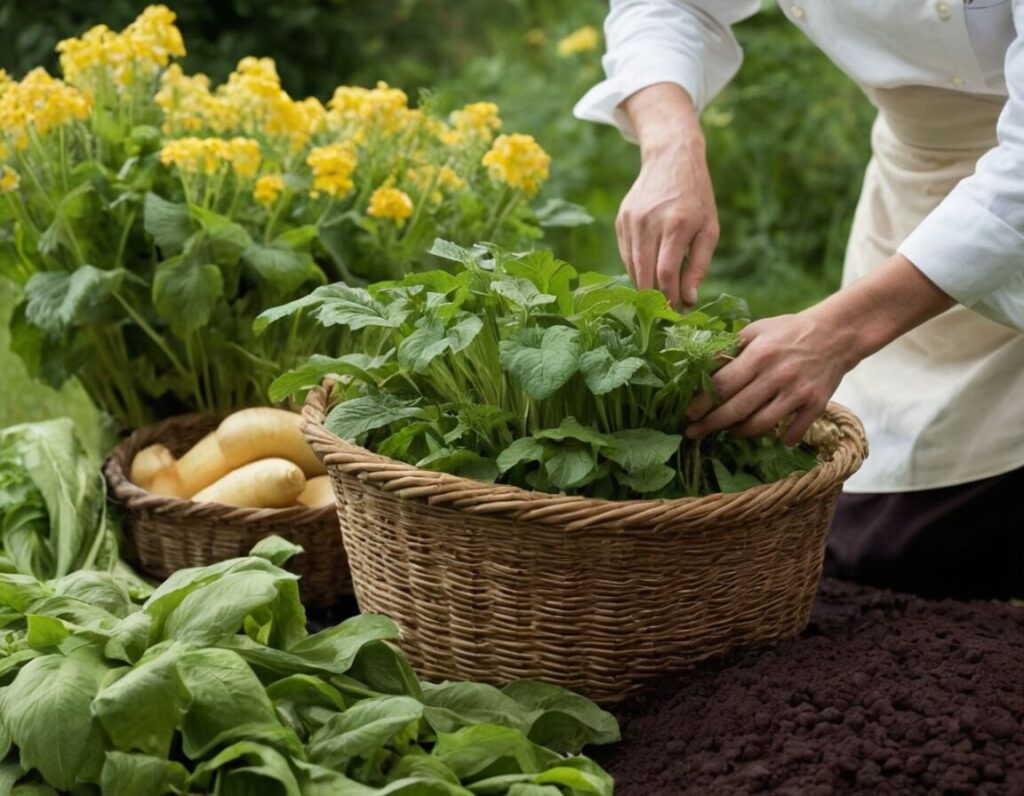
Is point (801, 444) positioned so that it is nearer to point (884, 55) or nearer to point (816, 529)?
point (816, 529)

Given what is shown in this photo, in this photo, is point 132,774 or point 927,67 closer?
point 132,774

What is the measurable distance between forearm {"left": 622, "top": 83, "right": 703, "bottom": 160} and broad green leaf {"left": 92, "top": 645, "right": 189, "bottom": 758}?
868 mm

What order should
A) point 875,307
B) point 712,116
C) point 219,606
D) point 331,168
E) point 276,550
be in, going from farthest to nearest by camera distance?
point 712,116 → point 331,168 → point 276,550 → point 875,307 → point 219,606

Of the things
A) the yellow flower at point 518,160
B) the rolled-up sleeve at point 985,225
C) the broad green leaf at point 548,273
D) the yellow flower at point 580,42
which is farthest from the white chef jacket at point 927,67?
the yellow flower at point 580,42

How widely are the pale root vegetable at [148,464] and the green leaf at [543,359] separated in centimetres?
75

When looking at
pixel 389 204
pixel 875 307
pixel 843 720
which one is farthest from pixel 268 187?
pixel 843 720

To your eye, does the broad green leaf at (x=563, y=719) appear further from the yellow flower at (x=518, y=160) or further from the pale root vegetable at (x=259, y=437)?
the yellow flower at (x=518, y=160)

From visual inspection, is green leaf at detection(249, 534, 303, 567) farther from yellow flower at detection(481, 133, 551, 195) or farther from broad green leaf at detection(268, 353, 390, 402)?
yellow flower at detection(481, 133, 551, 195)

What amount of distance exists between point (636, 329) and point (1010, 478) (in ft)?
2.52

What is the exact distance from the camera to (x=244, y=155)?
1763 mm

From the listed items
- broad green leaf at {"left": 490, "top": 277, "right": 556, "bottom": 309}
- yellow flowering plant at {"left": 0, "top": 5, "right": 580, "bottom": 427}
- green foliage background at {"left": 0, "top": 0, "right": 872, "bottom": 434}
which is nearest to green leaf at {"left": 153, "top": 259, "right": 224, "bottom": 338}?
yellow flowering plant at {"left": 0, "top": 5, "right": 580, "bottom": 427}

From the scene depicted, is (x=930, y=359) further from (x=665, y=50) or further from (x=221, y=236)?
(x=221, y=236)

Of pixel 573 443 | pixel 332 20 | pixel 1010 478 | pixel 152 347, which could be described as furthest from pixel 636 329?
pixel 332 20

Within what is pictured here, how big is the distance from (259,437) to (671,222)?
0.64 meters
